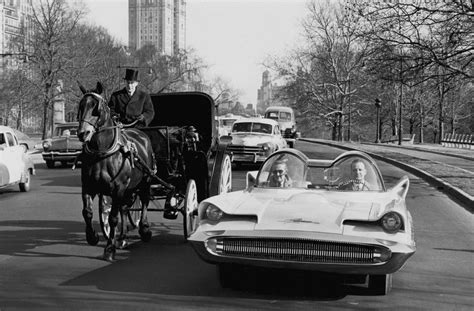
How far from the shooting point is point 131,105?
31.3 ft

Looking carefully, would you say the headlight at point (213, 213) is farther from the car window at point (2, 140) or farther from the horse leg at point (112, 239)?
the car window at point (2, 140)

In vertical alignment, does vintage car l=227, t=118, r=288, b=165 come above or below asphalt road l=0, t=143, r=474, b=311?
above

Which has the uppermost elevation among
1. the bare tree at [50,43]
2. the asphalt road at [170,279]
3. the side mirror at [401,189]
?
the bare tree at [50,43]

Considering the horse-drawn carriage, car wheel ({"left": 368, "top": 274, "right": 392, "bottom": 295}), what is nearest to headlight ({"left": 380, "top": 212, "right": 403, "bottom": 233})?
car wheel ({"left": 368, "top": 274, "right": 392, "bottom": 295})

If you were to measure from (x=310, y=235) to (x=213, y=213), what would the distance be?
110cm

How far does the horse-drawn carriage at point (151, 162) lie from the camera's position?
26.9 feet

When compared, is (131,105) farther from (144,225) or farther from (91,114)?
(144,225)

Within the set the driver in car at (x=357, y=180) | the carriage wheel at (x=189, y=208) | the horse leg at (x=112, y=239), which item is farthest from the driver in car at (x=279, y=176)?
the horse leg at (x=112, y=239)

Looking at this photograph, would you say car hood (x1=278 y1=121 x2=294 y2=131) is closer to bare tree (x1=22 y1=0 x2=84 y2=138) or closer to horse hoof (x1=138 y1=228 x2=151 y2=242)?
bare tree (x1=22 y1=0 x2=84 y2=138)

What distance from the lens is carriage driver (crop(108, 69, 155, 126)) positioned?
9531 mm

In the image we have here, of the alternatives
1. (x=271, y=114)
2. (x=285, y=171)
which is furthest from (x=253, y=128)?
(x=271, y=114)

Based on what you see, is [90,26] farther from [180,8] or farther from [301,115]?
[180,8]

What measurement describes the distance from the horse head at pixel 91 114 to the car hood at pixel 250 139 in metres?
16.7

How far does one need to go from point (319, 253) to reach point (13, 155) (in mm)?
13000
